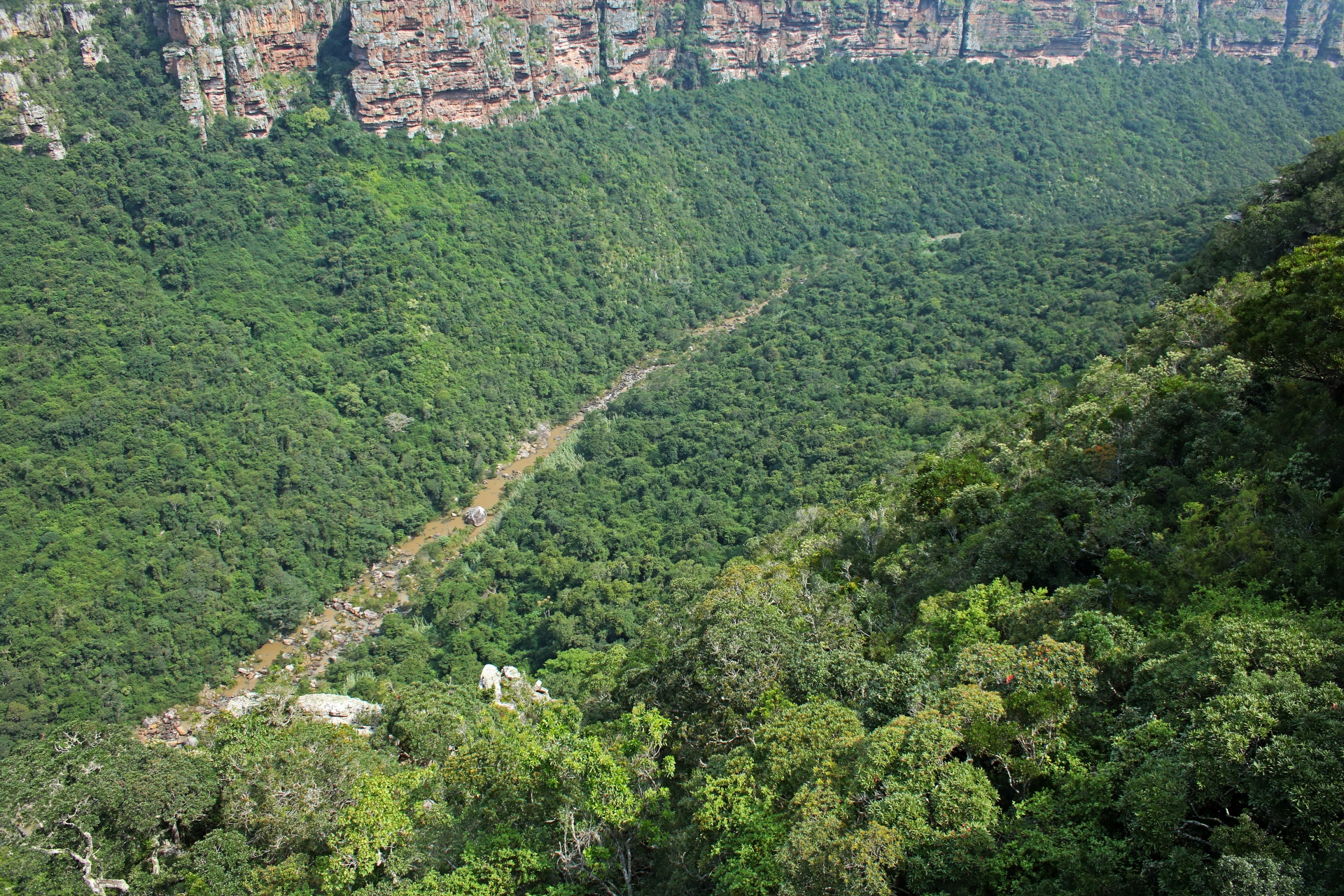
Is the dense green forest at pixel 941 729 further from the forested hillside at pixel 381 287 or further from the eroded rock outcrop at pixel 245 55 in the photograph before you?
the eroded rock outcrop at pixel 245 55

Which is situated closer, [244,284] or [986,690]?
[986,690]

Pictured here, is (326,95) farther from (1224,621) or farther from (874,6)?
(1224,621)

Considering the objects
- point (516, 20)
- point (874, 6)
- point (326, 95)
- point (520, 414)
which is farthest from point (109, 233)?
point (874, 6)

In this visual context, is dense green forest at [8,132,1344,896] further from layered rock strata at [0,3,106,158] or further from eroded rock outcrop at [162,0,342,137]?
eroded rock outcrop at [162,0,342,137]

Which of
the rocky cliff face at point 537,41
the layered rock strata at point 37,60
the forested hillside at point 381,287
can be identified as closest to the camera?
the forested hillside at point 381,287

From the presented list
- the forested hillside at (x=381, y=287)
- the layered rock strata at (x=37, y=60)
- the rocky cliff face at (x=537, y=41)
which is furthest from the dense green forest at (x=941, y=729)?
the rocky cliff face at (x=537, y=41)

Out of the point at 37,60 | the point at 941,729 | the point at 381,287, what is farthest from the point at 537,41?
the point at 941,729
